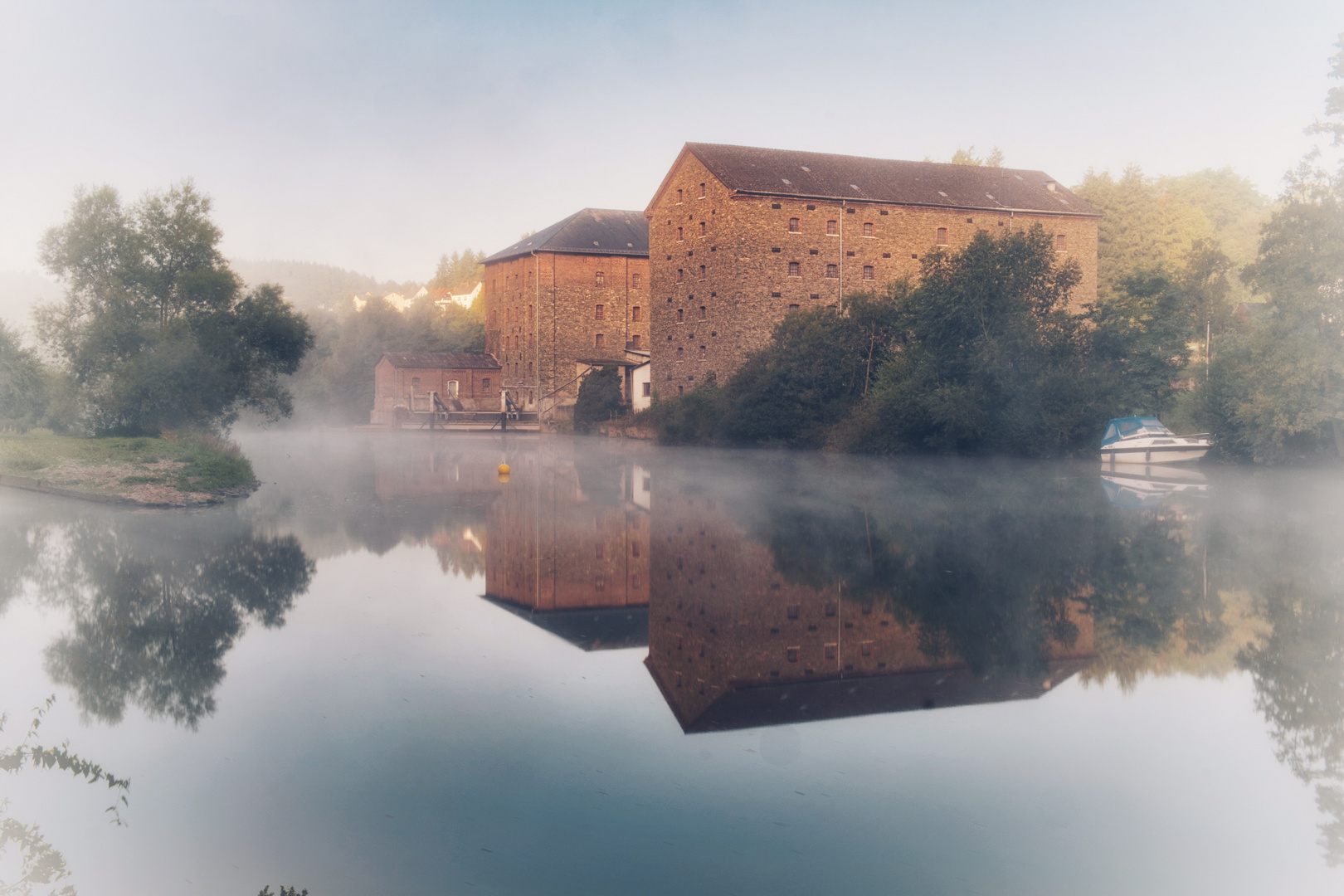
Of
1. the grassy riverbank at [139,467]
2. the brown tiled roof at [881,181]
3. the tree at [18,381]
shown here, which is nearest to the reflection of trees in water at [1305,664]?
the grassy riverbank at [139,467]

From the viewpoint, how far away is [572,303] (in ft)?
212

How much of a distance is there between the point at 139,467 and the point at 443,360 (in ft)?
166

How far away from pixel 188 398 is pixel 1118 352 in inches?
1202

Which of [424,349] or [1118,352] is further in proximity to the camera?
[424,349]

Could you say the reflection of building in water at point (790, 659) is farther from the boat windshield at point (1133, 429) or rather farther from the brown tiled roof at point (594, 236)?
the brown tiled roof at point (594, 236)

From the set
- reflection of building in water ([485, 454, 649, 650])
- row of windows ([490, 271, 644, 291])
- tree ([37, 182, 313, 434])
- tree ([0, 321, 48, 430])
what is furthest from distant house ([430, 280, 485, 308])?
reflection of building in water ([485, 454, 649, 650])

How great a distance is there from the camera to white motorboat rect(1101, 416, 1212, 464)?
28109mm

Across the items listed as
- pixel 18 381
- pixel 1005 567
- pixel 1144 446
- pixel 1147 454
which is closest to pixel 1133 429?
pixel 1144 446

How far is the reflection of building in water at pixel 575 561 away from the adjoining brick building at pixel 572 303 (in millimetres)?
43686

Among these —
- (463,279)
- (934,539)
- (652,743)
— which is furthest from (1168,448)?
(463,279)

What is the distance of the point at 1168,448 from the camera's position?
92.6 ft

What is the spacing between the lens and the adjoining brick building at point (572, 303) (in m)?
64.0

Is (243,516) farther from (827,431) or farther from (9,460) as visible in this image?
(827,431)

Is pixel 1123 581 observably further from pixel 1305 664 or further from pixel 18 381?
pixel 18 381
